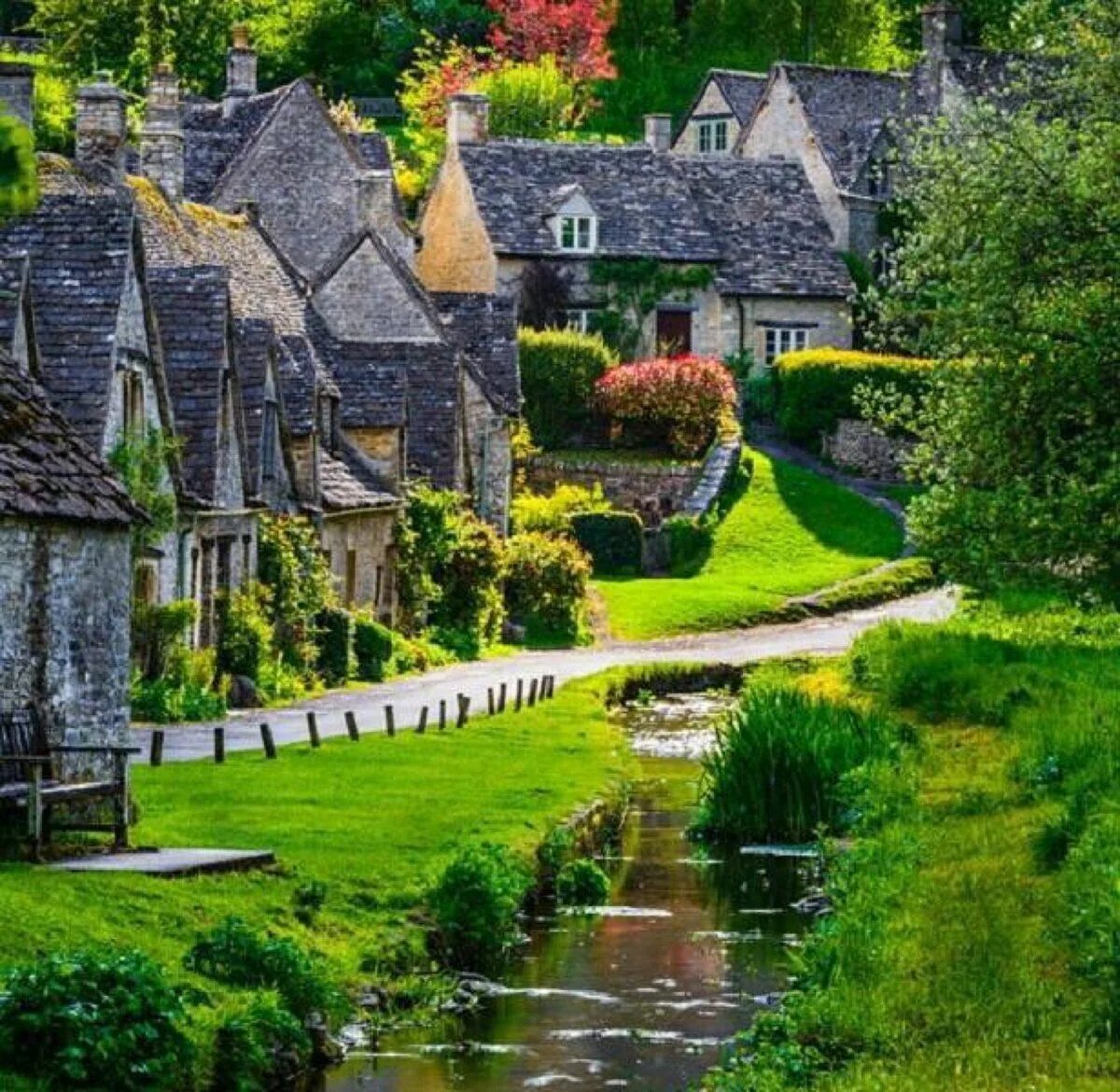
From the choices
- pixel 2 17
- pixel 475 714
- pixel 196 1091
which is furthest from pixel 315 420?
pixel 2 17

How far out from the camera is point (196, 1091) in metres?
21.9

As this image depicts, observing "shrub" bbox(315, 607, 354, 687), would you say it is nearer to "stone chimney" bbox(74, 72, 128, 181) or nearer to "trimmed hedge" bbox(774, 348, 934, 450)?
"stone chimney" bbox(74, 72, 128, 181)

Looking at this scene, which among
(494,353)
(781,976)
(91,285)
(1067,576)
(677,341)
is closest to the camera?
(781,976)

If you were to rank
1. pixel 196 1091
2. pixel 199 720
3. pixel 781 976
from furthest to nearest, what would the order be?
pixel 199 720 → pixel 781 976 → pixel 196 1091

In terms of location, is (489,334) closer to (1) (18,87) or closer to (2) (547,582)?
(2) (547,582)

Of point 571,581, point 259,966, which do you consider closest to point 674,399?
point 571,581

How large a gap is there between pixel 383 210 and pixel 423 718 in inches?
1772

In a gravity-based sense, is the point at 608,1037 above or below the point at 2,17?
below

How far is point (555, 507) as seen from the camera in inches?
3536

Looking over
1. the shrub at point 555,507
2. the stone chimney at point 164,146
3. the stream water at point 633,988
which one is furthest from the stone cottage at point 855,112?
the stream water at point 633,988

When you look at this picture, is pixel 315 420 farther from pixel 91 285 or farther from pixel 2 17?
pixel 2 17

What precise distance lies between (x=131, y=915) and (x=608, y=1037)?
3854mm

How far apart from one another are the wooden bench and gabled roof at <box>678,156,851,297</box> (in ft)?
257

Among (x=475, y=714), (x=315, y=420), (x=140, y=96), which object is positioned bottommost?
(x=475, y=714)
